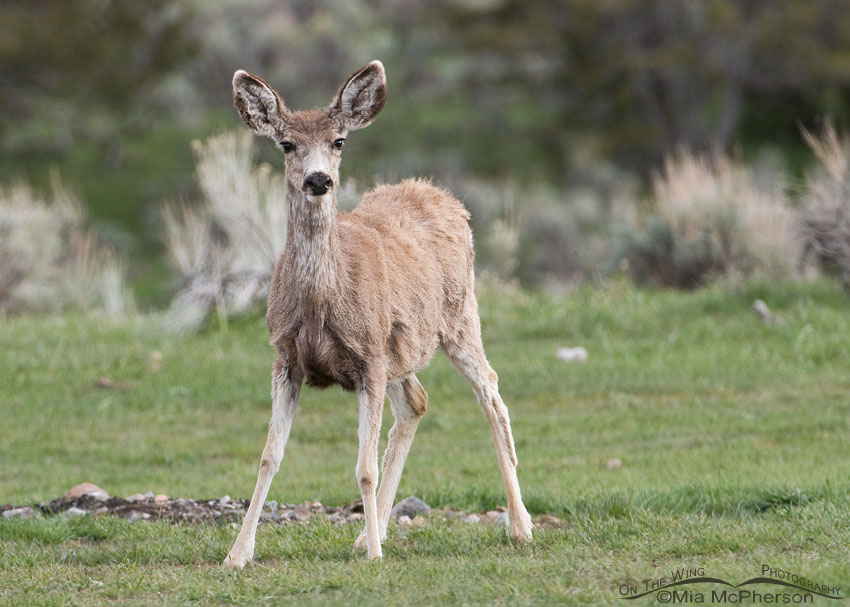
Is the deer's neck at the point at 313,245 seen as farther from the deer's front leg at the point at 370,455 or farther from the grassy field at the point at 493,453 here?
the grassy field at the point at 493,453

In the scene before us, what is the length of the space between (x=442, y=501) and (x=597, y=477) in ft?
4.34

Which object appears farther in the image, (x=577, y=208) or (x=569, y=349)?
(x=577, y=208)

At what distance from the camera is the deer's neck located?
23.5ft

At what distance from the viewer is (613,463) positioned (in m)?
10.6

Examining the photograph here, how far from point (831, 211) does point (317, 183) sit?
33.6ft

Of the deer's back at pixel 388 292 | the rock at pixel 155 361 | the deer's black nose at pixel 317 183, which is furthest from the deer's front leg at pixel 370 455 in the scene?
the rock at pixel 155 361

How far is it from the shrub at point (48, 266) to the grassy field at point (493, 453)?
3.43m

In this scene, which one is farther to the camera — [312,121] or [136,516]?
[136,516]

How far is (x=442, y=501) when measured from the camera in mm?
9438

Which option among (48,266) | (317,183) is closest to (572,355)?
(317,183)

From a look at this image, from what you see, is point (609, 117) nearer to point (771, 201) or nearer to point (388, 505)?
point (771, 201)

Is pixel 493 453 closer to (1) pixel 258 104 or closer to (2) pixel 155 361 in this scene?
(2) pixel 155 361

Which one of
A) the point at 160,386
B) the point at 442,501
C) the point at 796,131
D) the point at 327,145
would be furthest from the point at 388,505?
the point at 796,131

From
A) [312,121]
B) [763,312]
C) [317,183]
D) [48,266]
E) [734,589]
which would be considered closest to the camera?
[734,589]
